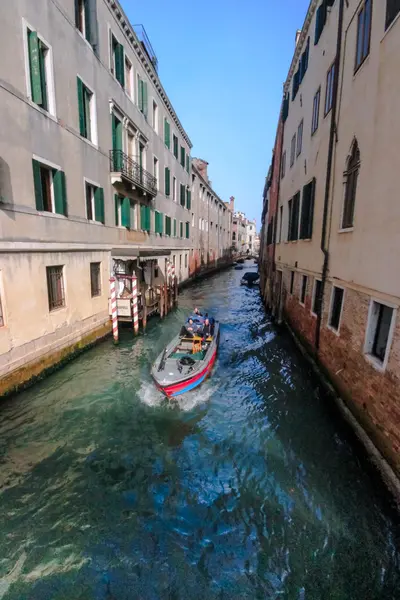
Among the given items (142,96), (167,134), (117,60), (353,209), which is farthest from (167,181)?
(353,209)

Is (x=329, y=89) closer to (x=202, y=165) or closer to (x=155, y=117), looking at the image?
(x=155, y=117)

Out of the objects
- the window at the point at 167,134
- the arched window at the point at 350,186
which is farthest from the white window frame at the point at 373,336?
the window at the point at 167,134

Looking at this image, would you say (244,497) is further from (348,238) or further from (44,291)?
(44,291)

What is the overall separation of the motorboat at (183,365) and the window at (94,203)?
5.15 meters

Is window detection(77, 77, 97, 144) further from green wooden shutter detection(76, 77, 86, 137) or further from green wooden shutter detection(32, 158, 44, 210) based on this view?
green wooden shutter detection(32, 158, 44, 210)

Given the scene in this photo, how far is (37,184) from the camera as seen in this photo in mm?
7293

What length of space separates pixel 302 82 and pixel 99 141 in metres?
8.00

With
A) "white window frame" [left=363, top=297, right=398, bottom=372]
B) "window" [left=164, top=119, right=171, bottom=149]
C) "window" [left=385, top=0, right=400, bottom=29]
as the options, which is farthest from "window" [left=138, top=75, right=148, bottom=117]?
"white window frame" [left=363, top=297, right=398, bottom=372]

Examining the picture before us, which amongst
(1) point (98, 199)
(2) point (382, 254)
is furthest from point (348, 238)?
(1) point (98, 199)

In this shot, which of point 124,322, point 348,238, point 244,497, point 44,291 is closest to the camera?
point 244,497

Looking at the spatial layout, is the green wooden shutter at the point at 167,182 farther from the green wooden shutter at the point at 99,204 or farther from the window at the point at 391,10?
the window at the point at 391,10

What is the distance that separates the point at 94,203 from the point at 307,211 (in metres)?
7.19

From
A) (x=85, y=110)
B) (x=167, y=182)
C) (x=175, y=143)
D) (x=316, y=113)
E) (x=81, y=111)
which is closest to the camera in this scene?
(x=81, y=111)

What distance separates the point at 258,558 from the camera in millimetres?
3576
